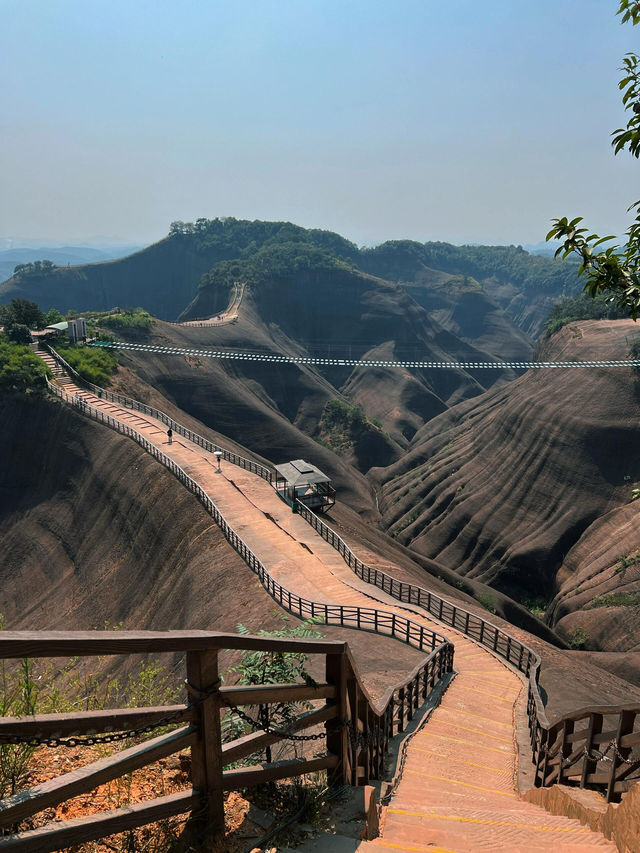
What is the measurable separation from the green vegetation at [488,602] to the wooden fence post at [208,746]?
4059cm

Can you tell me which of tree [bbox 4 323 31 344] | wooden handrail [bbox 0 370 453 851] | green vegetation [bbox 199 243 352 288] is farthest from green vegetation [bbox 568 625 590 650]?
green vegetation [bbox 199 243 352 288]

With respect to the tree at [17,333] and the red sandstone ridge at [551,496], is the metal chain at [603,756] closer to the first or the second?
the red sandstone ridge at [551,496]

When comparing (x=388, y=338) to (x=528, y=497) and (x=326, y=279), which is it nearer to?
(x=326, y=279)

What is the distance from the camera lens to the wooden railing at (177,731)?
3.62 metres

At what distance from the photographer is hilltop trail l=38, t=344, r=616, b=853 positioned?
5.73 metres

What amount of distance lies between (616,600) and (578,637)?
12.1 feet

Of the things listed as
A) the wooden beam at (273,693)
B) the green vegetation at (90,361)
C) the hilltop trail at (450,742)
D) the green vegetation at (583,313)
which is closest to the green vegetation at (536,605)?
the hilltop trail at (450,742)

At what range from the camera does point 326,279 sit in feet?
483

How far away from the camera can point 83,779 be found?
3859 mm

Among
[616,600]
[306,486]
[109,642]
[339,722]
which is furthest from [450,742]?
[616,600]

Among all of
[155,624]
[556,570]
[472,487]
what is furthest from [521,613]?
[155,624]

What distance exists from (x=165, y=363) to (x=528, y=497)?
146 ft

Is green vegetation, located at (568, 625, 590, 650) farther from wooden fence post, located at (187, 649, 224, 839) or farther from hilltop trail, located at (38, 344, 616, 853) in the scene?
wooden fence post, located at (187, 649, 224, 839)

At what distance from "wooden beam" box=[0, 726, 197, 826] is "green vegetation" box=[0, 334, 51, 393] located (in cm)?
5226
